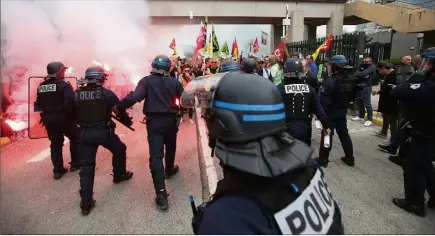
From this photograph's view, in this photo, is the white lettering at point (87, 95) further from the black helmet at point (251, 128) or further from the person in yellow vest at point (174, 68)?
the person in yellow vest at point (174, 68)

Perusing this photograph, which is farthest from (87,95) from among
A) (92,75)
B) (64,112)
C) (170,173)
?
(170,173)

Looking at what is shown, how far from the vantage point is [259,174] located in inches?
43.7

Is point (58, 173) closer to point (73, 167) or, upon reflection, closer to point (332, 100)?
point (73, 167)

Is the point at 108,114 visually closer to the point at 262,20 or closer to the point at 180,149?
the point at 180,149

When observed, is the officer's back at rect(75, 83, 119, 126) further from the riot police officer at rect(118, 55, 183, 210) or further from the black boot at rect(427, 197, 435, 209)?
the black boot at rect(427, 197, 435, 209)

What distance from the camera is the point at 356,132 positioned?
716 cm

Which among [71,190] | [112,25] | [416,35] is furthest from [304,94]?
[416,35]

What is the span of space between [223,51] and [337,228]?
13.3m

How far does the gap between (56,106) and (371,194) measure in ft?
15.2

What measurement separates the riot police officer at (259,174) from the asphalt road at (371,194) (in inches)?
87.8

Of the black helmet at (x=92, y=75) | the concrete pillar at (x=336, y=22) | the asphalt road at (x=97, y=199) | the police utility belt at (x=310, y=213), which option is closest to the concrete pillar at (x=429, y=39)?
the concrete pillar at (x=336, y=22)

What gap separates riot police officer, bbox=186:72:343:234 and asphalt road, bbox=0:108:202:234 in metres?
1.44

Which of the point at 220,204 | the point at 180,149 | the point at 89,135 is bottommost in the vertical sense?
the point at 180,149

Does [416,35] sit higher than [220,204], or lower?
higher
